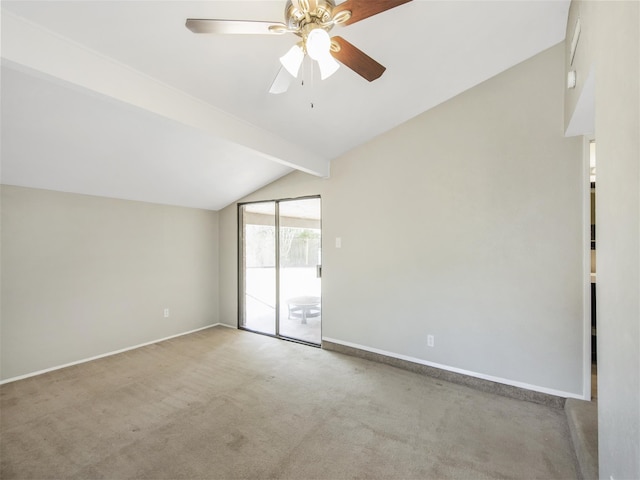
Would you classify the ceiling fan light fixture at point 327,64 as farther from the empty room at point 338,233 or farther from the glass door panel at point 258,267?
the glass door panel at point 258,267

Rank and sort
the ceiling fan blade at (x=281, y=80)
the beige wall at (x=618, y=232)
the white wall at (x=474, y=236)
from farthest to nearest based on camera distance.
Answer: the white wall at (x=474, y=236)
the ceiling fan blade at (x=281, y=80)
the beige wall at (x=618, y=232)

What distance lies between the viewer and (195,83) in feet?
6.73

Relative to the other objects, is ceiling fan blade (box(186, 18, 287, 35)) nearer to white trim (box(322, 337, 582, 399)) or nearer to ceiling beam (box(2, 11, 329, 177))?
ceiling beam (box(2, 11, 329, 177))

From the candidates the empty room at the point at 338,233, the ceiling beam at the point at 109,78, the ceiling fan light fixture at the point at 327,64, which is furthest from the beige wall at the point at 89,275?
the ceiling fan light fixture at the point at 327,64

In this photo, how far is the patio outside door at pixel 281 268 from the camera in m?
4.04

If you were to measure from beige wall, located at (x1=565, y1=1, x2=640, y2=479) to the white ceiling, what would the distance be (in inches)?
39.8

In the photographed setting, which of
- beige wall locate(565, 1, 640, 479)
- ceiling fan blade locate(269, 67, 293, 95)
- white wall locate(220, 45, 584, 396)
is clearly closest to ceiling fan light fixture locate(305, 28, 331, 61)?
ceiling fan blade locate(269, 67, 293, 95)

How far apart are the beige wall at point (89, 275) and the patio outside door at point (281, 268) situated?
78 centimetres

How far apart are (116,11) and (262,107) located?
1.10 metres

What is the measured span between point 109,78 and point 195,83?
513mm

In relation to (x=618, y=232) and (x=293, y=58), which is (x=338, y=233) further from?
(x=618, y=232)

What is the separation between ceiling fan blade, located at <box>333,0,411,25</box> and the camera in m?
1.24

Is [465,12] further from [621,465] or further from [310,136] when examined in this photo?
[621,465]

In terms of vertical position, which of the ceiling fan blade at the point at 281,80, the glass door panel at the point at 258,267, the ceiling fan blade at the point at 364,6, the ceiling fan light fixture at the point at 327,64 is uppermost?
the ceiling fan blade at the point at 364,6
